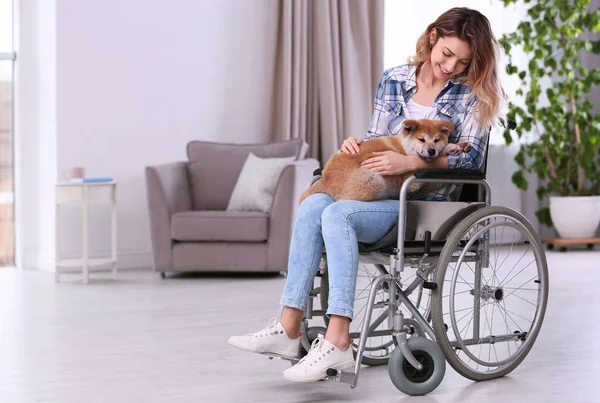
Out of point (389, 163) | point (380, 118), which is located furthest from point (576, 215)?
point (389, 163)

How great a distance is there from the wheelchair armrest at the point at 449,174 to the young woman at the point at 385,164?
0.13 ft

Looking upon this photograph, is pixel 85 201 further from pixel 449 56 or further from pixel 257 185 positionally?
pixel 449 56

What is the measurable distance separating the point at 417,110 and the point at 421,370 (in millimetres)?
719

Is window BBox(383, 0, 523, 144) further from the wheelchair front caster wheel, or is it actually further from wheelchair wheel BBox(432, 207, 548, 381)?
the wheelchair front caster wheel

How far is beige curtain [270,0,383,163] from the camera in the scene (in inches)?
216

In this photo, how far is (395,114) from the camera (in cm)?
258

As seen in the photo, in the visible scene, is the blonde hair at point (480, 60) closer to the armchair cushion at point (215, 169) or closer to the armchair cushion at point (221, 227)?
the armchair cushion at point (221, 227)

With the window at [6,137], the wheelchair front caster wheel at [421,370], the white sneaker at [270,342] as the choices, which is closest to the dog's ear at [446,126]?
the wheelchair front caster wheel at [421,370]

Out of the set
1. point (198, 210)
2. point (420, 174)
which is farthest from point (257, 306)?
point (420, 174)

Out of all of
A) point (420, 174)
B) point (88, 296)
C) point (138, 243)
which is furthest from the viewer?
point (138, 243)

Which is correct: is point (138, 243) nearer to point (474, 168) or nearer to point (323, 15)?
point (323, 15)

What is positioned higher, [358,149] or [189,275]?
[358,149]

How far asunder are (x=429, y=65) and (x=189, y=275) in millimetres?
2592

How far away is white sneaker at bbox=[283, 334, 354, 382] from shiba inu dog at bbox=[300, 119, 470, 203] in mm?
407
